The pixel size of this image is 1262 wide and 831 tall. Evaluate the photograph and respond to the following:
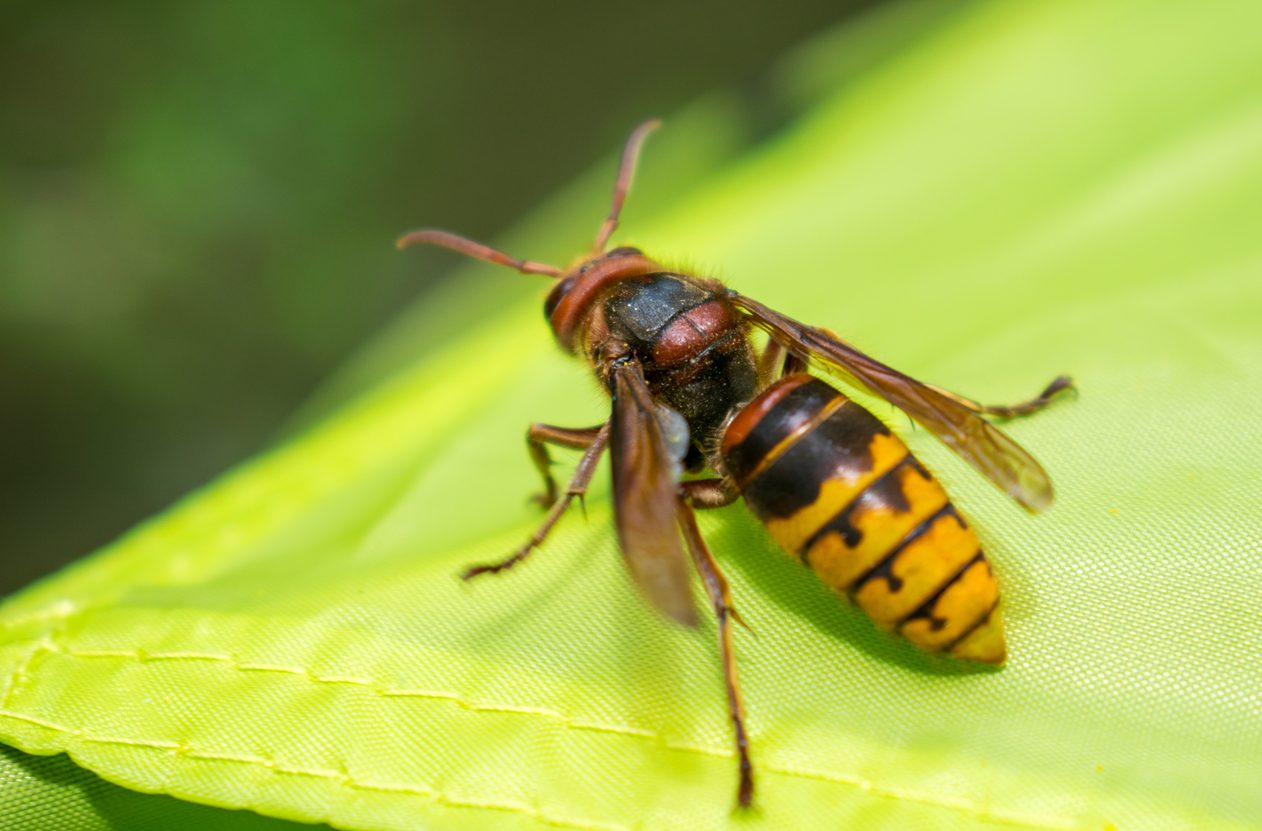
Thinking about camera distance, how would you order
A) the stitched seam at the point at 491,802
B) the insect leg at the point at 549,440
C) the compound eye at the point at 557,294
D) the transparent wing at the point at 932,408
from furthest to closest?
1. the compound eye at the point at 557,294
2. the insect leg at the point at 549,440
3. the transparent wing at the point at 932,408
4. the stitched seam at the point at 491,802

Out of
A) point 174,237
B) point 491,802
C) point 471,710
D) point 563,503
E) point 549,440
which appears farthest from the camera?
point 174,237

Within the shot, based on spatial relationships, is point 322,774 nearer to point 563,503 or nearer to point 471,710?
point 471,710

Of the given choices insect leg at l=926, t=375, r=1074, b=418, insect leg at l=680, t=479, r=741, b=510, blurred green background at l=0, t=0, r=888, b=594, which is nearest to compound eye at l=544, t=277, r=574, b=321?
insect leg at l=680, t=479, r=741, b=510

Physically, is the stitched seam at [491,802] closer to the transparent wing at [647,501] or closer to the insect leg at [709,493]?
the transparent wing at [647,501]

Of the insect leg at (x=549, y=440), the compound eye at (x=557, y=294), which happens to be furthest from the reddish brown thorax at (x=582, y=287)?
the insect leg at (x=549, y=440)

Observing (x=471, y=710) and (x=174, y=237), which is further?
(x=174, y=237)

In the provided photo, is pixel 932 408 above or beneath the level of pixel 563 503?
beneath

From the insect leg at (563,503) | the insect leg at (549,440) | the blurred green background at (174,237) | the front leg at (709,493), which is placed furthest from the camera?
the blurred green background at (174,237)

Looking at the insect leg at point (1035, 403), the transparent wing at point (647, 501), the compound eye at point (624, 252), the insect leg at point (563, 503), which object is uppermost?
the compound eye at point (624, 252)

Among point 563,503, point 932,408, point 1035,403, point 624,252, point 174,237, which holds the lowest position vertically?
point 1035,403

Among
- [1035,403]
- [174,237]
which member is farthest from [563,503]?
[174,237]
